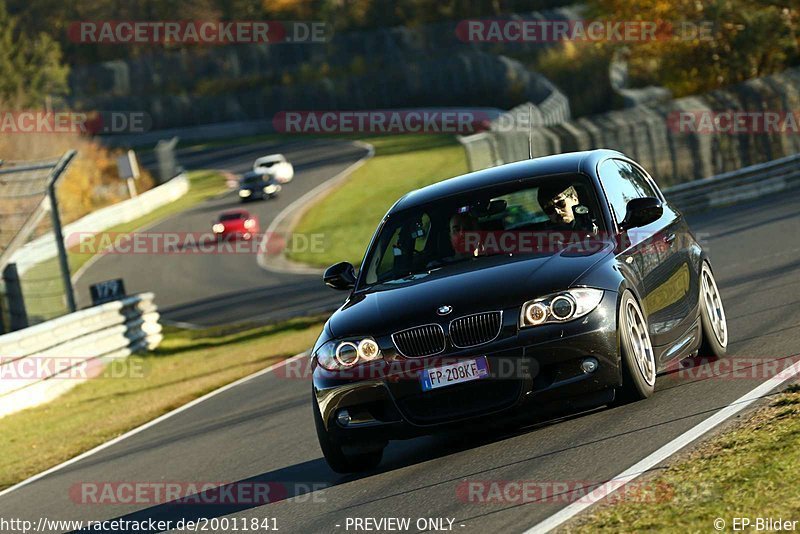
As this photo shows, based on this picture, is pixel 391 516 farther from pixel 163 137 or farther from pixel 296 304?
pixel 163 137

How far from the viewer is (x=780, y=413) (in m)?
7.43

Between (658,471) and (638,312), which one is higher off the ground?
(638,312)

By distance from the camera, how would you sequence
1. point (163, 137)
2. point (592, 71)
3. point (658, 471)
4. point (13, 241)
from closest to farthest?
point (658, 471) < point (13, 241) < point (592, 71) < point (163, 137)

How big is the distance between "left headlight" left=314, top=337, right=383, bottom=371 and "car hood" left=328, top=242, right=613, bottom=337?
0.20ft

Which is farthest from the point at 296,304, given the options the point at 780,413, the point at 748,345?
the point at 780,413

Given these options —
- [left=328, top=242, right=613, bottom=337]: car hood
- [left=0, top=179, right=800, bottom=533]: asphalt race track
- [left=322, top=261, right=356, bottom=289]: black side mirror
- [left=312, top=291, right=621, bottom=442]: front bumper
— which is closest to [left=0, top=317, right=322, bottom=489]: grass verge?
[left=0, top=179, right=800, bottom=533]: asphalt race track

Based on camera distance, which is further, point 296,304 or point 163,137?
point 163,137

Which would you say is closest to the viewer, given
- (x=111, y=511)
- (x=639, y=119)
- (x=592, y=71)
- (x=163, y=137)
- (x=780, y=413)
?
(x=780, y=413)

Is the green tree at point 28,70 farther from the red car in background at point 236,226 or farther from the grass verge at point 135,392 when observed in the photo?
the grass verge at point 135,392

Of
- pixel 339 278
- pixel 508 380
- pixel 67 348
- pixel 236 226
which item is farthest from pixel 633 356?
pixel 236 226

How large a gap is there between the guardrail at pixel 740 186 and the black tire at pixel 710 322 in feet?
59.1

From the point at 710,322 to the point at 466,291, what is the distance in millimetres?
2684

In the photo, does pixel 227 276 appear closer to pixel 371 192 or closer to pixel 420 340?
pixel 371 192

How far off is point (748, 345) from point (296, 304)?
2120 cm
